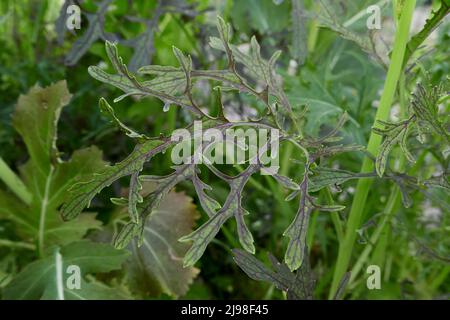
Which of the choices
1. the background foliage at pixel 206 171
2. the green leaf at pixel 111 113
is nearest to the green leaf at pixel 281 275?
the background foliage at pixel 206 171

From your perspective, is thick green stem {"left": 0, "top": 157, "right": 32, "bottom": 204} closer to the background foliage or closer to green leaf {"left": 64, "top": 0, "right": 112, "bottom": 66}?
the background foliage

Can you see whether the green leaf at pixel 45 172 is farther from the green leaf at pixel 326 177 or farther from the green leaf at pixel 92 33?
the green leaf at pixel 326 177

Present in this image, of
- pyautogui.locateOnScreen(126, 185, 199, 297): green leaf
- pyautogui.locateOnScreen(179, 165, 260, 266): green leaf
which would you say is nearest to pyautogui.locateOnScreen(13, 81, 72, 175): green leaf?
pyautogui.locateOnScreen(126, 185, 199, 297): green leaf

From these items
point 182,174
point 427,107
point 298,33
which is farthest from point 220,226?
point 298,33

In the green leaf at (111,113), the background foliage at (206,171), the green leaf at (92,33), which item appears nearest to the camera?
the green leaf at (111,113)

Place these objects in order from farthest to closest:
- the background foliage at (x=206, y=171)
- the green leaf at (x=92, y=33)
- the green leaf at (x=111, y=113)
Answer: the green leaf at (x=92, y=33), the background foliage at (x=206, y=171), the green leaf at (x=111, y=113)

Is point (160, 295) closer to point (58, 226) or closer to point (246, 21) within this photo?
point (58, 226)

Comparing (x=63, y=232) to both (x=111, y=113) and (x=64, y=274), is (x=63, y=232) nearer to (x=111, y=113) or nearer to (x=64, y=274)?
(x=64, y=274)

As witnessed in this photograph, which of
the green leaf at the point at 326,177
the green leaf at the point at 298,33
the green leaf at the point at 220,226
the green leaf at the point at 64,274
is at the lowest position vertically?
the green leaf at the point at 64,274
